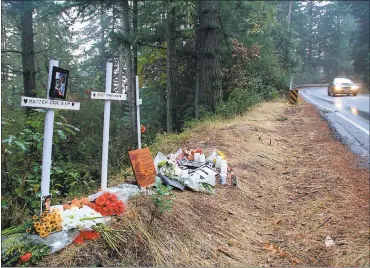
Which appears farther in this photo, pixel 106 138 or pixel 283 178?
pixel 283 178

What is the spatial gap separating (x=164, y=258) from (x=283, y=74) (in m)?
19.7

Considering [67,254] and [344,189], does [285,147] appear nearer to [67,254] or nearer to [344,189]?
[344,189]

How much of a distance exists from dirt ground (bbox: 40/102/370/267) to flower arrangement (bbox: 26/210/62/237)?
22 cm

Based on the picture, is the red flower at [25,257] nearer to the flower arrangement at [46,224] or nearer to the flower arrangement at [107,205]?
the flower arrangement at [46,224]

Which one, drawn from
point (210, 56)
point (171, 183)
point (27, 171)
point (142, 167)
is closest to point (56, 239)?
point (142, 167)

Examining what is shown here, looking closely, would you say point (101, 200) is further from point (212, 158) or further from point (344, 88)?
point (344, 88)

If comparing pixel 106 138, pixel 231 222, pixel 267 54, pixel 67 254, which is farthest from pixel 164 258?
pixel 267 54

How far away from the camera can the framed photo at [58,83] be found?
2959mm

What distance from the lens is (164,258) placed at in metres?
3.06

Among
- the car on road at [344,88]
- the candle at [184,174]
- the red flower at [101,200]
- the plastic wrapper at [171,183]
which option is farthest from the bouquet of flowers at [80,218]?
the car on road at [344,88]

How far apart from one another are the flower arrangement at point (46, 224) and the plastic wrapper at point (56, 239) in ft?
0.12

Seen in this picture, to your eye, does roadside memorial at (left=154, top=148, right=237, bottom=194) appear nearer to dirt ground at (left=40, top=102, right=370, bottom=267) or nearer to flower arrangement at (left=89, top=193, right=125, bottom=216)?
dirt ground at (left=40, top=102, right=370, bottom=267)

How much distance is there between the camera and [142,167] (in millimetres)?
4328

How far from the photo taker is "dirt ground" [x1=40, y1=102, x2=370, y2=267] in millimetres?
3271
